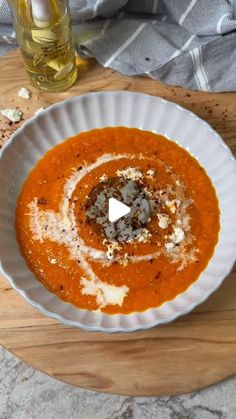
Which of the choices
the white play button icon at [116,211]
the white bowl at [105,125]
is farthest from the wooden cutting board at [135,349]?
the white play button icon at [116,211]

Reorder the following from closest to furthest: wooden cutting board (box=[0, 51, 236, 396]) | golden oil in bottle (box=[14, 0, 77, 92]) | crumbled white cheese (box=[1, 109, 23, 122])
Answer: wooden cutting board (box=[0, 51, 236, 396]) → golden oil in bottle (box=[14, 0, 77, 92]) → crumbled white cheese (box=[1, 109, 23, 122])

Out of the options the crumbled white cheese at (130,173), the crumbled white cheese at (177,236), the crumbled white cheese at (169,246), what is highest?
the crumbled white cheese at (130,173)

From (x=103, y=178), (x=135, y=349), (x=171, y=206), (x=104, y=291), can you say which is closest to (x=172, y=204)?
(x=171, y=206)

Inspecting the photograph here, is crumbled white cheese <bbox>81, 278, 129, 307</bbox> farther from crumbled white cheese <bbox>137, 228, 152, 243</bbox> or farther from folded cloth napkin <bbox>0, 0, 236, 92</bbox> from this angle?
folded cloth napkin <bbox>0, 0, 236, 92</bbox>

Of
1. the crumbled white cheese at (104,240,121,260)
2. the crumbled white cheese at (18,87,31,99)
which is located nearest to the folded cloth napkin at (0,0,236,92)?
the crumbled white cheese at (18,87,31,99)

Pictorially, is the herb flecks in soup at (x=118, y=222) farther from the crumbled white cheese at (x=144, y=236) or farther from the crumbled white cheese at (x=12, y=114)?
the crumbled white cheese at (x=12, y=114)

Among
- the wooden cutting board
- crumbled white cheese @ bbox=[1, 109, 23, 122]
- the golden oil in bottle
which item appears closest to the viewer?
the wooden cutting board
